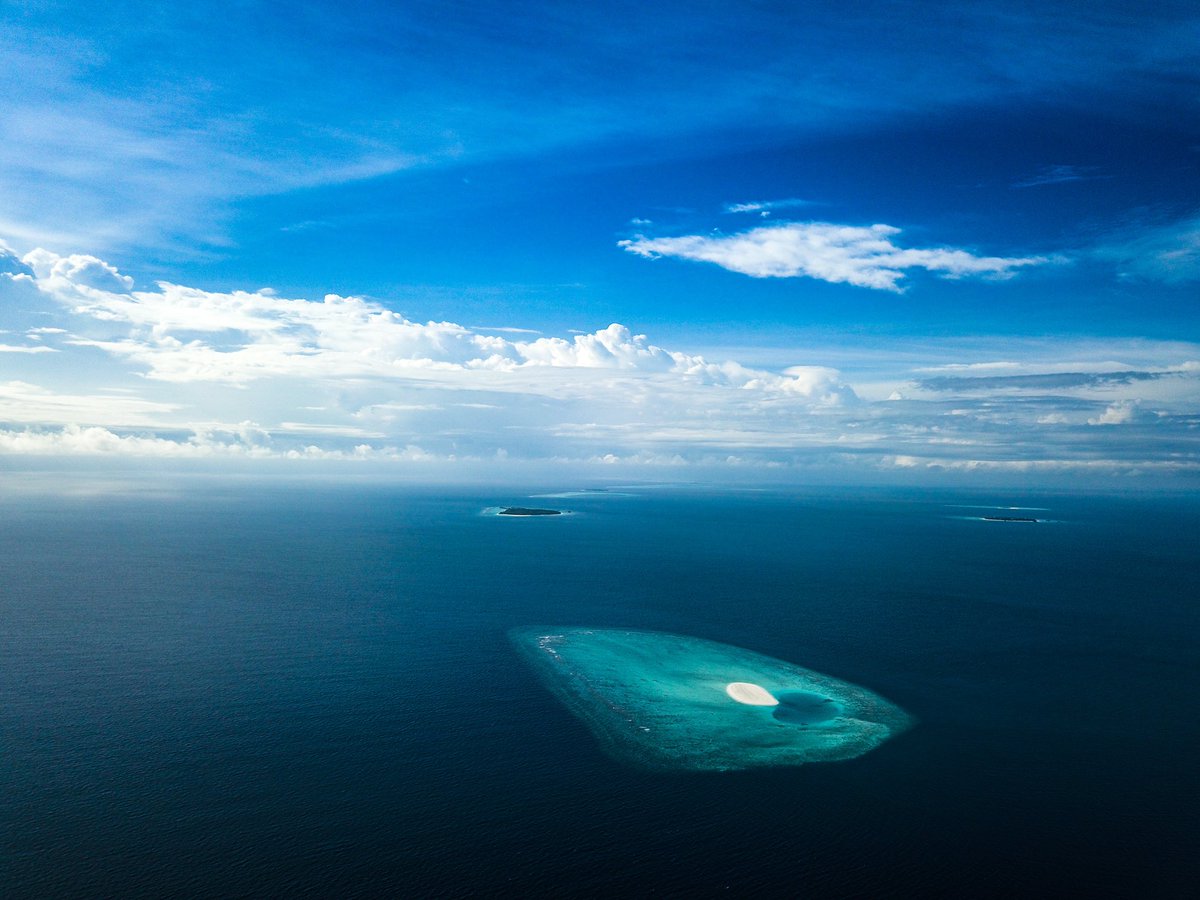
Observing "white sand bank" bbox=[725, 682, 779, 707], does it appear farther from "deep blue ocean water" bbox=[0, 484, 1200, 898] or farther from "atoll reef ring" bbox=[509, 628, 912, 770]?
"deep blue ocean water" bbox=[0, 484, 1200, 898]

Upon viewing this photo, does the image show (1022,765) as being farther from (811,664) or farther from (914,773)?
(811,664)

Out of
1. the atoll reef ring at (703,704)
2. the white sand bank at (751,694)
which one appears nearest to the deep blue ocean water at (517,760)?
the atoll reef ring at (703,704)

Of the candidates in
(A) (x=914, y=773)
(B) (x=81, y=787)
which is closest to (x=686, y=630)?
(A) (x=914, y=773)

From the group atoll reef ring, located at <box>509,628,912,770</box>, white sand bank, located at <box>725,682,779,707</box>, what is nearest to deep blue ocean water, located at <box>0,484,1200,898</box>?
atoll reef ring, located at <box>509,628,912,770</box>

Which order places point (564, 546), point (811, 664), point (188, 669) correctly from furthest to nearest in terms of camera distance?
point (564, 546) < point (811, 664) < point (188, 669)

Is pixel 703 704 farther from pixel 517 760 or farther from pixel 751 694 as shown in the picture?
pixel 517 760

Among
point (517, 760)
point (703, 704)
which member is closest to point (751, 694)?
point (703, 704)
